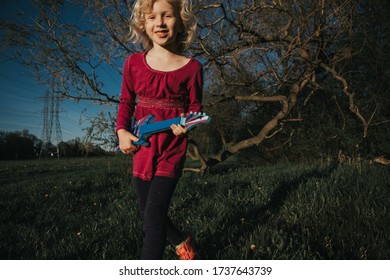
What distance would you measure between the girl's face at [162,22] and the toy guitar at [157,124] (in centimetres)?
57

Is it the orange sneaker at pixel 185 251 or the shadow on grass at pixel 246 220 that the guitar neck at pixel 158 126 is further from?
the shadow on grass at pixel 246 220

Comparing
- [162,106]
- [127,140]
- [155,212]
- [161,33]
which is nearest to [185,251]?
[155,212]

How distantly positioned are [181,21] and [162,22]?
0.21 m

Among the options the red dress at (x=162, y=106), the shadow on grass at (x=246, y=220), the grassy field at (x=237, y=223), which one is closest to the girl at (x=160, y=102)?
the red dress at (x=162, y=106)

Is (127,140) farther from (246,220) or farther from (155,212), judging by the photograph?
(246,220)

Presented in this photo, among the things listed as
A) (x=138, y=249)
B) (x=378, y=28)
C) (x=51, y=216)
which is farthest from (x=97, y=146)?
(x=378, y=28)

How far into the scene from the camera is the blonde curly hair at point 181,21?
202 cm

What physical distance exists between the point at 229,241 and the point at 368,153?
571 centimetres

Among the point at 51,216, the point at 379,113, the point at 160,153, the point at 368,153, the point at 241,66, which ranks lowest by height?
the point at 51,216

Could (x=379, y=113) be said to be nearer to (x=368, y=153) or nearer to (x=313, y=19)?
(x=368, y=153)

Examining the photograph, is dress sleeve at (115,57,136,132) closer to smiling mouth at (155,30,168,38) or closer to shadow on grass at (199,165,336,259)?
smiling mouth at (155,30,168,38)

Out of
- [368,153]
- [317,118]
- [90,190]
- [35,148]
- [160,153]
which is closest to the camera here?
[160,153]

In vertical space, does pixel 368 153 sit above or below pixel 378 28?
below

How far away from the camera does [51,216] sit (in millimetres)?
3617
